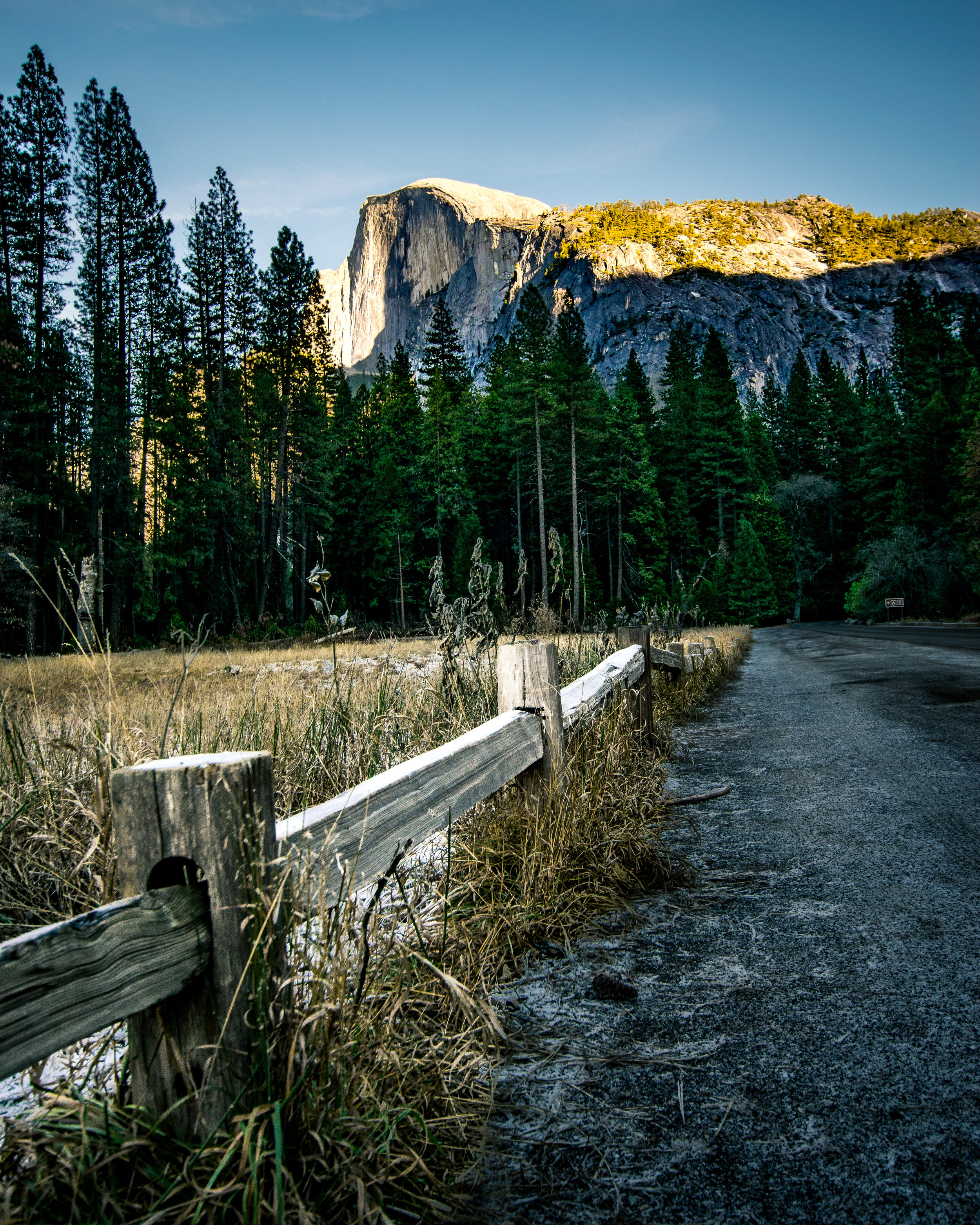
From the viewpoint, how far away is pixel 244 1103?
1.15m

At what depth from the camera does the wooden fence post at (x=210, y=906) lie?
1100 millimetres

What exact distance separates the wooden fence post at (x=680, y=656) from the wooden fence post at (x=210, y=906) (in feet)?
22.5

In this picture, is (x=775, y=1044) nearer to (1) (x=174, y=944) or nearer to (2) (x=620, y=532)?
(1) (x=174, y=944)

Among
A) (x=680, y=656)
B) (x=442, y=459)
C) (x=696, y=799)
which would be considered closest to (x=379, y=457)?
(x=442, y=459)

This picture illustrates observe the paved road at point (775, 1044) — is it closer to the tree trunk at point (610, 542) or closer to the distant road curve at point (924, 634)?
the distant road curve at point (924, 634)

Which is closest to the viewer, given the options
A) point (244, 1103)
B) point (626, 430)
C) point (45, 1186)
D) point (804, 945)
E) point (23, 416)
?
point (45, 1186)

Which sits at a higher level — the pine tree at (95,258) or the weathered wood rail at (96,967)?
the pine tree at (95,258)

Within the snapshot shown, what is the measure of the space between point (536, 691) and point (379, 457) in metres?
45.6

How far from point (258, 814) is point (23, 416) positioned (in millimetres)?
28649

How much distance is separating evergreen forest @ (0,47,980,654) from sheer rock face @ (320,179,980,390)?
46954 mm

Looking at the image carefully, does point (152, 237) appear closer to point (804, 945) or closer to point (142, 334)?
point (142, 334)

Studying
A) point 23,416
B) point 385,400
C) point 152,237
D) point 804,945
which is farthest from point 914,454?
point 804,945

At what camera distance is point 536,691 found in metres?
2.89

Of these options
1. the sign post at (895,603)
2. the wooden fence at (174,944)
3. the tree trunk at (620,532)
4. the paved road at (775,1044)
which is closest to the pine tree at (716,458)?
the tree trunk at (620,532)
